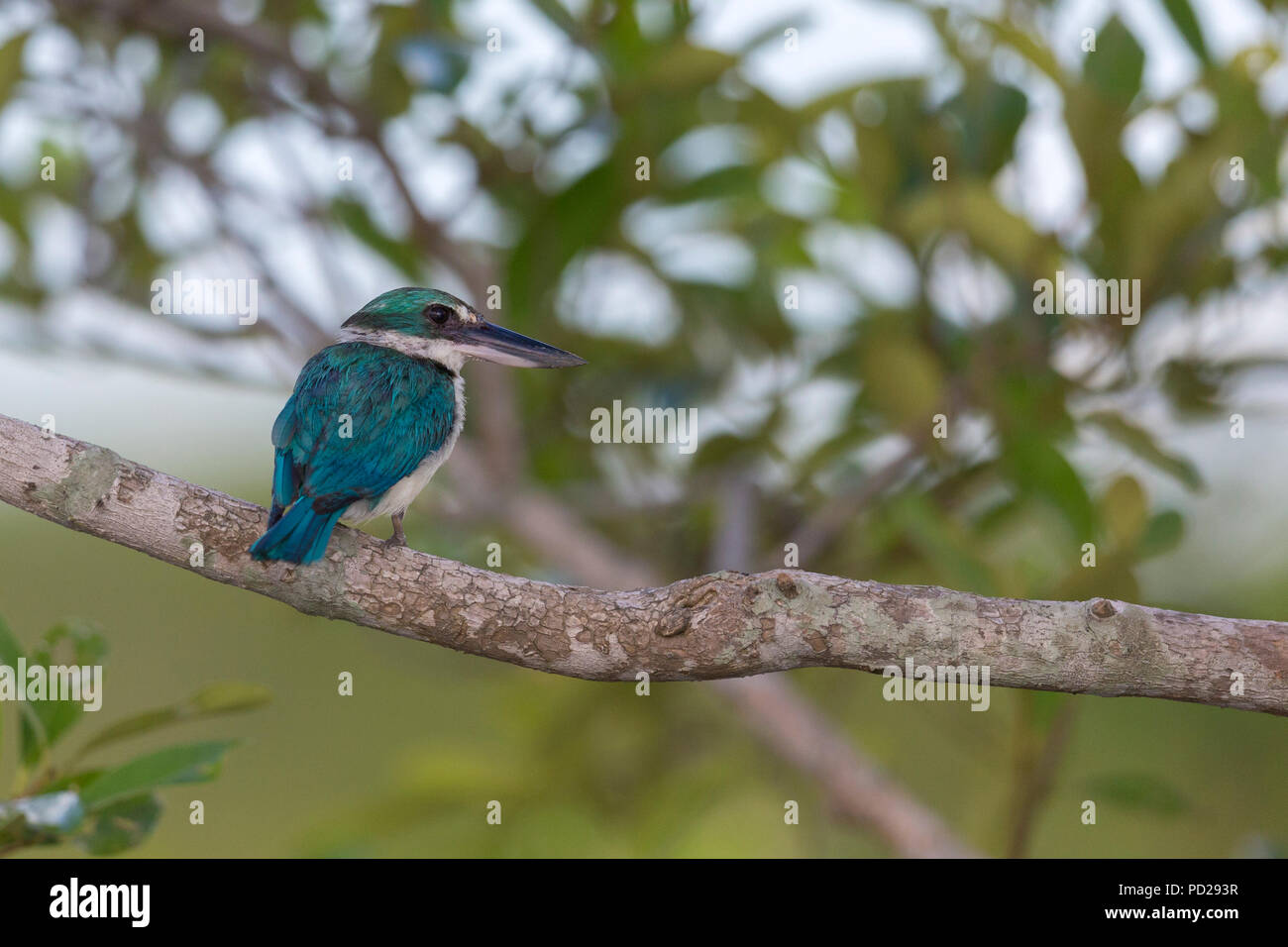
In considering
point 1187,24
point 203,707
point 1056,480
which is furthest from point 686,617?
point 1187,24

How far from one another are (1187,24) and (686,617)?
1.79 m

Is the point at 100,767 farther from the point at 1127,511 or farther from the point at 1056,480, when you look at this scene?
the point at 1127,511

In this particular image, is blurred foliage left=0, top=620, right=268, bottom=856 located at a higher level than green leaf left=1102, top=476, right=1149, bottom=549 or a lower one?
lower

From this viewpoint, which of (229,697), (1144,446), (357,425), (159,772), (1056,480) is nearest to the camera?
(159,772)

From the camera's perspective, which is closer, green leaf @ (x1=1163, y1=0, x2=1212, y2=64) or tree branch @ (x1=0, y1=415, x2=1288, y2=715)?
tree branch @ (x1=0, y1=415, x2=1288, y2=715)

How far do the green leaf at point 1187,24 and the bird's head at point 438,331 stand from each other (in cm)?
146

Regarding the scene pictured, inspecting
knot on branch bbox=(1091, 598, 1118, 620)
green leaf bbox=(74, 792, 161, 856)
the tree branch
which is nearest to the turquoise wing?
the tree branch

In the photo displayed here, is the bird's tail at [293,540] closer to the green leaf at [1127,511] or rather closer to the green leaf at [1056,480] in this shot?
the green leaf at [1056,480]

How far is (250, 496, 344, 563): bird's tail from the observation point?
5.61 ft

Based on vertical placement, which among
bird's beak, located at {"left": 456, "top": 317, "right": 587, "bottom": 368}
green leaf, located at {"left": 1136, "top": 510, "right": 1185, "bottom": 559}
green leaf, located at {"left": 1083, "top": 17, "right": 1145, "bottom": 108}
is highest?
green leaf, located at {"left": 1083, "top": 17, "right": 1145, "bottom": 108}

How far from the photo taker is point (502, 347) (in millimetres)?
2385

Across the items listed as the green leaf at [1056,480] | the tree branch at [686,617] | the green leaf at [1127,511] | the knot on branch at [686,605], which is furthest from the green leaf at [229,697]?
the green leaf at [1127,511]

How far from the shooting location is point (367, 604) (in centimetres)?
175

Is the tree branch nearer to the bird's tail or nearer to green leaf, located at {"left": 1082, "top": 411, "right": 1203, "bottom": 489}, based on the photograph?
the bird's tail
